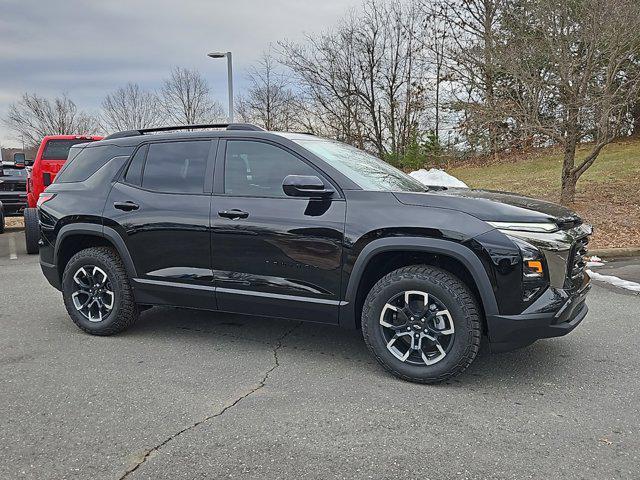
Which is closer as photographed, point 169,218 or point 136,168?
point 169,218

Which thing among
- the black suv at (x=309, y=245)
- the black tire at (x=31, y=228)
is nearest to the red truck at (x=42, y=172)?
the black tire at (x=31, y=228)

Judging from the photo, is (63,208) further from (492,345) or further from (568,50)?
(568,50)

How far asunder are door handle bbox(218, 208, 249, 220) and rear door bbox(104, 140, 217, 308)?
14cm

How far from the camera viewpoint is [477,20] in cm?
1394

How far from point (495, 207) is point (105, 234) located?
314 centimetres

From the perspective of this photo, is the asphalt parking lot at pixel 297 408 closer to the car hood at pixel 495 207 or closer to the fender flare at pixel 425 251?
the fender flare at pixel 425 251

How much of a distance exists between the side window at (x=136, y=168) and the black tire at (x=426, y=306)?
2.24m

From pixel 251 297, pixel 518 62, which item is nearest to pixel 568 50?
pixel 518 62

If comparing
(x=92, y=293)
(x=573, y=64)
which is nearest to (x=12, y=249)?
(x=92, y=293)

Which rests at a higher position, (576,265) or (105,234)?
(105,234)

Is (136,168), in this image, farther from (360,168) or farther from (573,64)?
(573,64)

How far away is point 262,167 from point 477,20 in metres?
12.1

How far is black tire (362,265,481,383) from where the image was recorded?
3395mm

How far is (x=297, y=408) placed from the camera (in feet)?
10.6
